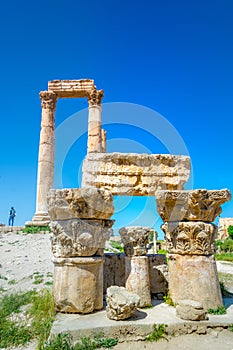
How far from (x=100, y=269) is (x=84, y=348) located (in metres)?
1.46

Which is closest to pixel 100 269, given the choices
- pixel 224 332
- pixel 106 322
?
pixel 106 322

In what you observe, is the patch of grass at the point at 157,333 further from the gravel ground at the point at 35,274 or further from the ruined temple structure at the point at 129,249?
the ruined temple structure at the point at 129,249

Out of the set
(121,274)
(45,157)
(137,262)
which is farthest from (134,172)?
(45,157)

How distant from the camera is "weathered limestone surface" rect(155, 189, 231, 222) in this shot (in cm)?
522

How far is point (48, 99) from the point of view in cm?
1684

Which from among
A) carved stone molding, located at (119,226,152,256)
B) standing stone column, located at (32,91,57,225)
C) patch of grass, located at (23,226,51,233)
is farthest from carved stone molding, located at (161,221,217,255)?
standing stone column, located at (32,91,57,225)

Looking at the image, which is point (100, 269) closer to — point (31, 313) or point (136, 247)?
point (136, 247)

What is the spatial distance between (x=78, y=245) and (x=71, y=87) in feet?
45.6

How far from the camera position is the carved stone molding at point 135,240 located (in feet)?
18.0

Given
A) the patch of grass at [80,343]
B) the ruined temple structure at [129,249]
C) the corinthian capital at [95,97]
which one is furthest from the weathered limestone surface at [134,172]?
the corinthian capital at [95,97]

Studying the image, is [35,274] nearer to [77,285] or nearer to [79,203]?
[77,285]

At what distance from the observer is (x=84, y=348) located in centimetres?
380

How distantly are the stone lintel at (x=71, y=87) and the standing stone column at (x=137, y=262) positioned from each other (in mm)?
13018

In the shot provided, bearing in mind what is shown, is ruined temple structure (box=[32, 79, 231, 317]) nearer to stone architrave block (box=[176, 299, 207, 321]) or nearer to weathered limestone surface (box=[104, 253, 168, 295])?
weathered limestone surface (box=[104, 253, 168, 295])
